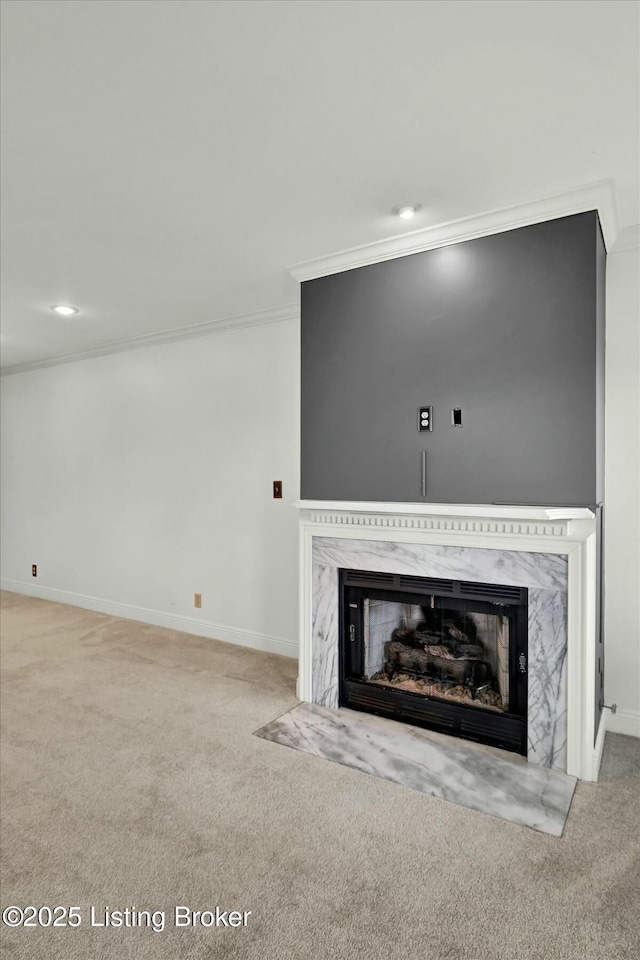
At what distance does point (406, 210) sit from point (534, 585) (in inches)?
69.3

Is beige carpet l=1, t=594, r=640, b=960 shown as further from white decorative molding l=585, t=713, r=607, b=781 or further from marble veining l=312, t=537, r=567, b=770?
marble veining l=312, t=537, r=567, b=770

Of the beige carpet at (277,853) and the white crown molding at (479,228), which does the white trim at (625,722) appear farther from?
the white crown molding at (479,228)

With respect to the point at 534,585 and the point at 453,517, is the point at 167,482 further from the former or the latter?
the point at 534,585

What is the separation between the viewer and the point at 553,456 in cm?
244

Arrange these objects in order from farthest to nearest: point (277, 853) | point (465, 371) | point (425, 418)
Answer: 1. point (425, 418)
2. point (465, 371)
3. point (277, 853)

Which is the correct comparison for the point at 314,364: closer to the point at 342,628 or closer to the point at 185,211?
Result: the point at 185,211

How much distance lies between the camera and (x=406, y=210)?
8.11 ft

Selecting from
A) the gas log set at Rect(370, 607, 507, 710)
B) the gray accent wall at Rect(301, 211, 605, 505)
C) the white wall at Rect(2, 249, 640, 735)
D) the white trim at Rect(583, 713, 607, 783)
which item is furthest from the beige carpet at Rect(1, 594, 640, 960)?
the gray accent wall at Rect(301, 211, 605, 505)

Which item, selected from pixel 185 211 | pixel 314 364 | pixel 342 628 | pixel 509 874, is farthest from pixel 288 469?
pixel 509 874

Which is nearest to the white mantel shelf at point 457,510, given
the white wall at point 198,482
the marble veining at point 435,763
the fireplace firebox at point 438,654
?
the fireplace firebox at point 438,654

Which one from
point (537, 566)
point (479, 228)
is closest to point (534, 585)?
point (537, 566)

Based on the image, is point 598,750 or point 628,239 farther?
point 628,239

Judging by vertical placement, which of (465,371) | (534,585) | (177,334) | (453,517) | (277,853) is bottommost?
(277,853)

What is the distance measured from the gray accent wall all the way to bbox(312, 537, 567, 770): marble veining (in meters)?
0.27
